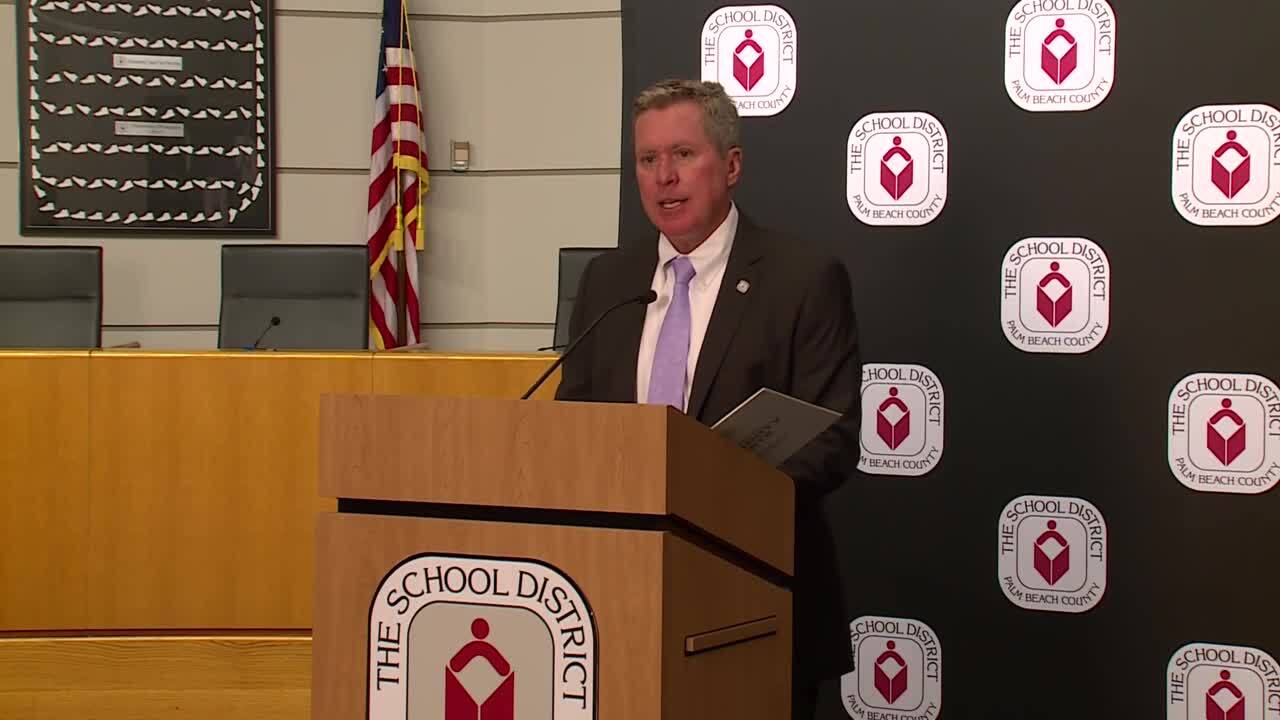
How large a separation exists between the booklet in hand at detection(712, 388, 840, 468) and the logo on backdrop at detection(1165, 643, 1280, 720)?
4.59 ft

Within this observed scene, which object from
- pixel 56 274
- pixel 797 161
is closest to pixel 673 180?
pixel 797 161

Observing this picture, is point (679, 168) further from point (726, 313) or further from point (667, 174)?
point (726, 313)

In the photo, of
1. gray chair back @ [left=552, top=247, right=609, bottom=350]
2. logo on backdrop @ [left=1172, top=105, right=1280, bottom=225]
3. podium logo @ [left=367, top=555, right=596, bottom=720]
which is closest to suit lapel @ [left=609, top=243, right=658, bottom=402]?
podium logo @ [left=367, top=555, right=596, bottom=720]

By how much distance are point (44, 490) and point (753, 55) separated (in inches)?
80.8

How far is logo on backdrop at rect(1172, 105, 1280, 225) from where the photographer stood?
244cm

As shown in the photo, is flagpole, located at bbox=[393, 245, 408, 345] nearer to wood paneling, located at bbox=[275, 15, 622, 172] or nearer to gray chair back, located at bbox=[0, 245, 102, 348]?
wood paneling, located at bbox=[275, 15, 622, 172]

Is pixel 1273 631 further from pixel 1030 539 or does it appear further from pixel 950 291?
pixel 950 291

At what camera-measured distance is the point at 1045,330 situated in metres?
2.55

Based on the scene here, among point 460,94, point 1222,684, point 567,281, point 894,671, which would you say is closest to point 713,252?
point 894,671

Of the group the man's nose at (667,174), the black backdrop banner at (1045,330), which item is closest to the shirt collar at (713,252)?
the man's nose at (667,174)

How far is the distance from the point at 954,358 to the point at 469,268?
348cm

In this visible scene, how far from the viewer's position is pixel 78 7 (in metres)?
5.53

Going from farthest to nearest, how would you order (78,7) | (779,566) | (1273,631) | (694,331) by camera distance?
(78,7) → (1273,631) → (694,331) → (779,566)

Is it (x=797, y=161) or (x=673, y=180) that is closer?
(x=673, y=180)
